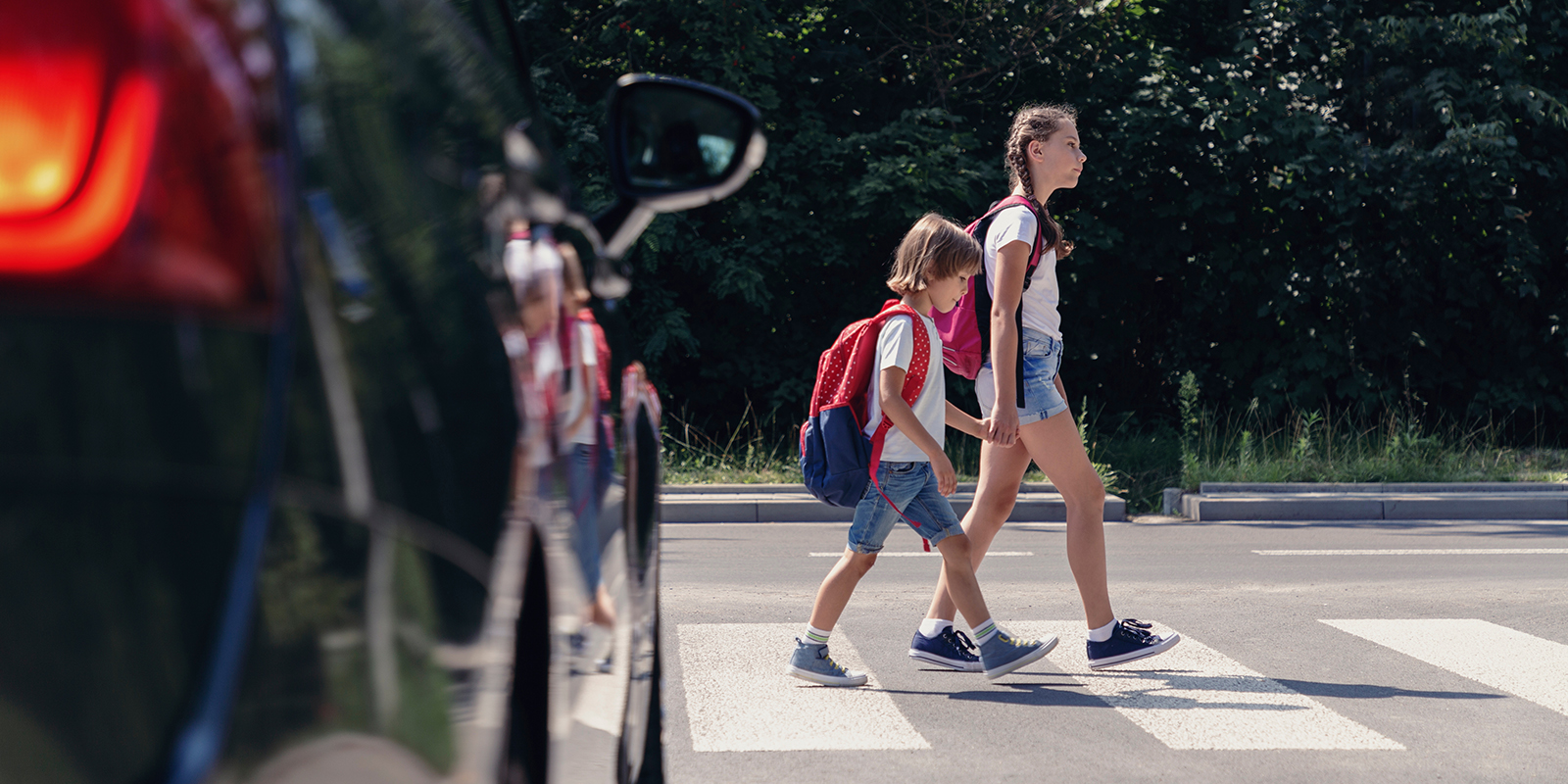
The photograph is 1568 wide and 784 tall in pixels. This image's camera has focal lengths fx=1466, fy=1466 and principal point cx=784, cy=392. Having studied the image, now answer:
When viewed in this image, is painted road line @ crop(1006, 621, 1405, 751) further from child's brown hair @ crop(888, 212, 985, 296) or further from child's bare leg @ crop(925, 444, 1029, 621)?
child's brown hair @ crop(888, 212, 985, 296)

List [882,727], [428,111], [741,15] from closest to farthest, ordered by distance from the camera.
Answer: [428,111]
[882,727]
[741,15]

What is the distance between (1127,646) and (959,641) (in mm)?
577

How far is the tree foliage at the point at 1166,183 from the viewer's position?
14812mm

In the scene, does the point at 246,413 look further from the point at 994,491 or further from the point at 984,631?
the point at 994,491

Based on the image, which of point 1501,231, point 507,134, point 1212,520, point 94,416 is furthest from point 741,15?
point 94,416

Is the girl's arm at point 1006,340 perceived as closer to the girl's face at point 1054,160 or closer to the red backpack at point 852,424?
the red backpack at point 852,424

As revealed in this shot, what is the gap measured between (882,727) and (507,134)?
117 inches

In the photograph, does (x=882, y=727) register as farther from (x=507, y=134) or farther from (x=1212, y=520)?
Result: (x=1212, y=520)

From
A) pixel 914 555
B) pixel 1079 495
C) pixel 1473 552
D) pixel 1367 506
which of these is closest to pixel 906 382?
pixel 1079 495

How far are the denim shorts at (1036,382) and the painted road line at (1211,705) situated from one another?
933 millimetres

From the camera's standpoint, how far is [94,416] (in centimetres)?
78

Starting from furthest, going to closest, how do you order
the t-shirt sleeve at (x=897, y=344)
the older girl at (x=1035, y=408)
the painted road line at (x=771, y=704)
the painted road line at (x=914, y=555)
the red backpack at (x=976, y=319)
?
1. the painted road line at (x=914, y=555)
2. the red backpack at (x=976, y=319)
3. the older girl at (x=1035, y=408)
4. the t-shirt sleeve at (x=897, y=344)
5. the painted road line at (x=771, y=704)

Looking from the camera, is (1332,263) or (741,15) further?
(1332,263)

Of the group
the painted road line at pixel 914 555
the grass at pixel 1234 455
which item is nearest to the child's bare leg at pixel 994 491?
the painted road line at pixel 914 555
